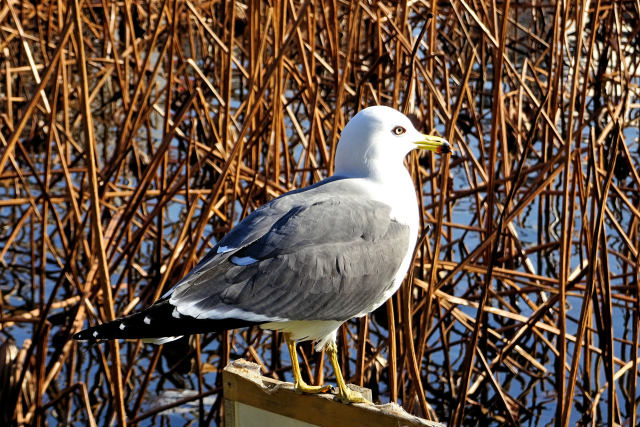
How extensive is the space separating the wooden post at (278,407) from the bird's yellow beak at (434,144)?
690 mm

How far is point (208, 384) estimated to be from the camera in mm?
3879

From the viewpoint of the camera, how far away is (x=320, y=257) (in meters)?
2.14

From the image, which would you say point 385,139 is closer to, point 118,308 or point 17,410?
point 17,410

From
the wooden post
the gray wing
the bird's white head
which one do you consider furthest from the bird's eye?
the wooden post

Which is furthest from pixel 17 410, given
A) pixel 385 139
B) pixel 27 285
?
pixel 27 285

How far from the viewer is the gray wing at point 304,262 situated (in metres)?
2.04

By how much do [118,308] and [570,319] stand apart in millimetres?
1990

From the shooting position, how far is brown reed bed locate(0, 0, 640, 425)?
8.29 ft

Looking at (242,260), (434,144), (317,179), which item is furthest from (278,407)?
(317,179)

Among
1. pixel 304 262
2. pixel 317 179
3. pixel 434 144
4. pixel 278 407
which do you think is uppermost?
pixel 434 144

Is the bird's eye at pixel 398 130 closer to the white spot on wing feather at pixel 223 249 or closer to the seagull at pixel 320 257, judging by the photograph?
the seagull at pixel 320 257

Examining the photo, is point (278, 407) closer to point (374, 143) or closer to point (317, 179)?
point (374, 143)

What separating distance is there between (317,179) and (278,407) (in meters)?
1.62

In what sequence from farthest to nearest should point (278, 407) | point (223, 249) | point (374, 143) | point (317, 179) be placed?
point (317, 179)
point (374, 143)
point (223, 249)
point (278, 407)
